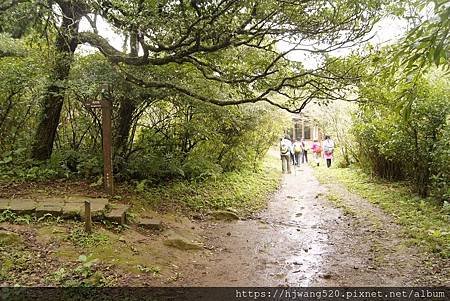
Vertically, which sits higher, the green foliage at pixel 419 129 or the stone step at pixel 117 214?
the green foliage at pixel 419 129

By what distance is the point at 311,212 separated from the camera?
400 inches

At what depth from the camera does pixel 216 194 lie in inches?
422

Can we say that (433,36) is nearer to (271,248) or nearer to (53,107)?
(271,248)

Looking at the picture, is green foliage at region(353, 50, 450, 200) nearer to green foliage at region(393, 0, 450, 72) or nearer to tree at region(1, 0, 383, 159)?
tree at region(1, 0, 383, 159)

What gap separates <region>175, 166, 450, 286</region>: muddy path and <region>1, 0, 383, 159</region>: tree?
298 cm

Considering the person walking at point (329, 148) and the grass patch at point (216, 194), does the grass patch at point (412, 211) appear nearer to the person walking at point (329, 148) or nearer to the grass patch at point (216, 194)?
the grass patch at point (216, 194)

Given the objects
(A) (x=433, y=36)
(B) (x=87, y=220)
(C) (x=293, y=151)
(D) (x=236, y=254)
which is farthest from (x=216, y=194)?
(C) (x=293, y=151)

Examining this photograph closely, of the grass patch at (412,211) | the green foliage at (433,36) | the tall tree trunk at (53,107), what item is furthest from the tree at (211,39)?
the green foliage at (433,36)

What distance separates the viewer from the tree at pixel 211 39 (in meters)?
6.06

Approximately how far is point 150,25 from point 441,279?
5.79 meters

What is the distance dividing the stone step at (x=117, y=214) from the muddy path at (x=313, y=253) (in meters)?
1.47

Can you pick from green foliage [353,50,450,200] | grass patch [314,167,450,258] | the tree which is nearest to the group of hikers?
grass patch [314,167,450,258]

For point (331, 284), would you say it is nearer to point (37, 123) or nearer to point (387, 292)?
point (387, 292)

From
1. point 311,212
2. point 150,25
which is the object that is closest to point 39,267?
point 150,25
